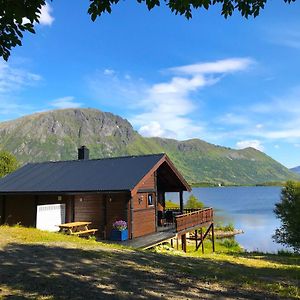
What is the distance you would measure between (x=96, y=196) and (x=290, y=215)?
84.4ft

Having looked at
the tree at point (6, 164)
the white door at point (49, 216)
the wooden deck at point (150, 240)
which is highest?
the tree at point (6, 164)

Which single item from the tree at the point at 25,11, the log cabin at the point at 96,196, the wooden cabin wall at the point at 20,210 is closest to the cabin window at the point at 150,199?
the log cabin at the point at 96,196

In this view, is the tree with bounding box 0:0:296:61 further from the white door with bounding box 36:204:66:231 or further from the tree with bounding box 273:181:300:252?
the tree with bounding box 273:181:300:252

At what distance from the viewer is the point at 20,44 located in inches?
220

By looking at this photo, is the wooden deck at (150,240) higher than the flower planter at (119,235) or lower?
lower

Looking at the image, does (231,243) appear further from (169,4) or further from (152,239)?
(169,4)

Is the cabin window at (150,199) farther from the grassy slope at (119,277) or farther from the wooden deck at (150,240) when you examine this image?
the grassy slope at (119,277)

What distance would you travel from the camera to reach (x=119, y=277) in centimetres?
1077

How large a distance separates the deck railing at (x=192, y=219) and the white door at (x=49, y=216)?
8.03 metres

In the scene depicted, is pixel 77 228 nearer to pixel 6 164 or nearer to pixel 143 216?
pixel 143 216

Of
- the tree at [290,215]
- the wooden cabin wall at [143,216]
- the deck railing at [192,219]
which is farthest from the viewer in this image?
the tree at [290,215]

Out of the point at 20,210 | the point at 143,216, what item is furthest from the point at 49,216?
the point at 143,216

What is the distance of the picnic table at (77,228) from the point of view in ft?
74.8

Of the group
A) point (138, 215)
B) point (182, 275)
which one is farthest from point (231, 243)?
point (182, 275)
